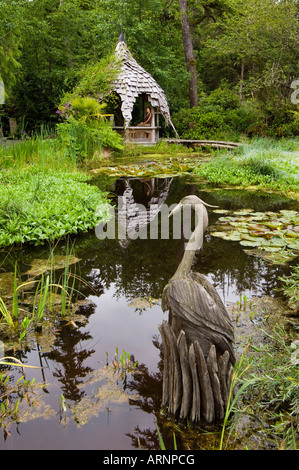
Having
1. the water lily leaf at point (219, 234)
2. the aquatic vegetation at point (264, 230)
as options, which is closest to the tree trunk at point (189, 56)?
the aquatic vegetation at point (264, 230)

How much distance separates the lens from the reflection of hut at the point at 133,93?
13.6m

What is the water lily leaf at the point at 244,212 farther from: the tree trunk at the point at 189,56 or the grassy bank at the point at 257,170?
the tree trunk at the point at 189,56

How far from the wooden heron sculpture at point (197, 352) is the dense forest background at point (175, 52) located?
13073 mm

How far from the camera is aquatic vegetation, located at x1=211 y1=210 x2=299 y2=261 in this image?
4684mm

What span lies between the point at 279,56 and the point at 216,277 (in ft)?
42.9

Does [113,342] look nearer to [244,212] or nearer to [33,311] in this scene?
[33,311]

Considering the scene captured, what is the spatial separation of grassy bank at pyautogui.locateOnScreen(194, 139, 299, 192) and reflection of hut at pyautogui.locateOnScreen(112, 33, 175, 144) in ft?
16.5

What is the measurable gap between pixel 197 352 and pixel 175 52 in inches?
773

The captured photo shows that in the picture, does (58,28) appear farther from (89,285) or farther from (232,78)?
(89,285)

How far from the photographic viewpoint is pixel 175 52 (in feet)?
62.1

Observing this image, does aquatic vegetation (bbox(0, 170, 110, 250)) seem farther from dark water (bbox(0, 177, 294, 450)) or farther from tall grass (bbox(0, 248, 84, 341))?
tall grass (bbox(0, 248, 84, 341))

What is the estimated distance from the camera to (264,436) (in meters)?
1.95
